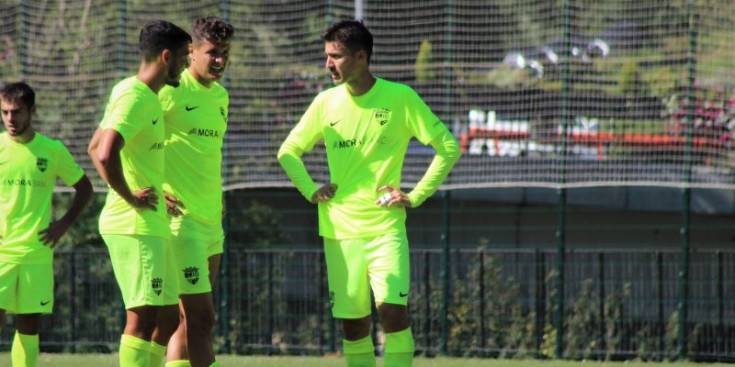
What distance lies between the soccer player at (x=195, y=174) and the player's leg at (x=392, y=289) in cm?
95

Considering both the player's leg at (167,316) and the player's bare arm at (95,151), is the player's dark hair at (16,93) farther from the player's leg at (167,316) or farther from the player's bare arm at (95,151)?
the player's leg at (167,316)

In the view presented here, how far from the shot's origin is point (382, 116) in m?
6.74

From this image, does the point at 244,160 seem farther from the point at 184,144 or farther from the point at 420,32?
the point at 184,144

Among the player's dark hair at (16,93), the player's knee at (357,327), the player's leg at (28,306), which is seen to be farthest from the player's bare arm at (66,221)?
the player's knee at (357,327)

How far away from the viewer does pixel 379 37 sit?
449 inches

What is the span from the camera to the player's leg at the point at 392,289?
6.56 m

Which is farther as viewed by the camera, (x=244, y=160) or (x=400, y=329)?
(x=244, y=160)

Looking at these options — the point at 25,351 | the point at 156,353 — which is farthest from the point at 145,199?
the point at 25,351

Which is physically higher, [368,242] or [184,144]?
[184,144]

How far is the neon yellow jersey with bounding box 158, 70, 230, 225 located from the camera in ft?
21.4

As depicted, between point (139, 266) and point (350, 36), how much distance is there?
180 cm

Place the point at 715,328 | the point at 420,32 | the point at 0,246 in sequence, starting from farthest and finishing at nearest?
the point at 420,32
the point at 715,328
the point at 0,246

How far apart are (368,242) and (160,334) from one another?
4.20 feet

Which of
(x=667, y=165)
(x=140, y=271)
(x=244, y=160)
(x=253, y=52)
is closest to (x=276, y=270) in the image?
(x=244, y=160)
